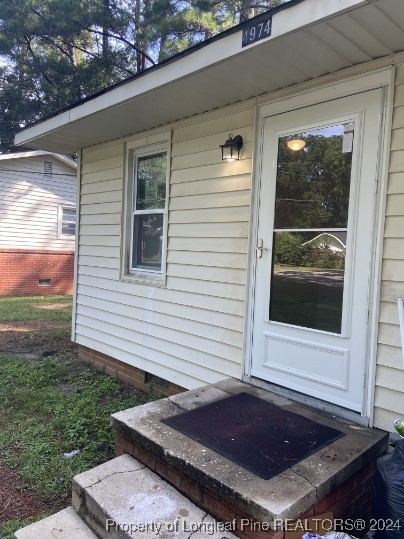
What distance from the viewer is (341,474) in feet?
6.29

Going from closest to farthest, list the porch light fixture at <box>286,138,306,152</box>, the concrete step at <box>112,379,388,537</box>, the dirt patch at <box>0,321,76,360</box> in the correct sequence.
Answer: the concrete step at <box>112,379,388,537</box> → the porch light fixture at <box>286,138,306,152</box> → the dirt patch at <box>0,321,76,360</box>

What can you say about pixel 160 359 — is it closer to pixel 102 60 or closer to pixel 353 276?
Answer: pixel 353 276

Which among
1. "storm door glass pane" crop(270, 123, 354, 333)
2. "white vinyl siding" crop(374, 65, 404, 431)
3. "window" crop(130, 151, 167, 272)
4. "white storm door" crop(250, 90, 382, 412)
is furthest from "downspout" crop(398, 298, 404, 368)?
"window" crop(130, 151, 167, 272)

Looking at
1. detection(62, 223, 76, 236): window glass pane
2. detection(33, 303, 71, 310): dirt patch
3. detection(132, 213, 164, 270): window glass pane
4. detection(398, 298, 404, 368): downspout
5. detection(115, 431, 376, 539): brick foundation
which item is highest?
detection(62, 223, 76, 236): window glass pane

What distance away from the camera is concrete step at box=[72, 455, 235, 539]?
5.83 feet

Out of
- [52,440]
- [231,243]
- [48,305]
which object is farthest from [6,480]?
[48,305]

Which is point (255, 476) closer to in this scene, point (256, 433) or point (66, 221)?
point (256, 433)

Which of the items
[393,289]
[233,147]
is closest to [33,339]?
[233,147]

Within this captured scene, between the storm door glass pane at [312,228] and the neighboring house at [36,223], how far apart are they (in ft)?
34.8

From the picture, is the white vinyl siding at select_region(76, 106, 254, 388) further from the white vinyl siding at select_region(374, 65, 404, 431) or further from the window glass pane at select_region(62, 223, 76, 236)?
the window glass pane at select_region(62, 223, 76, 236)

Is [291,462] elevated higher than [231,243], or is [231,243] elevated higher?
[231,243]

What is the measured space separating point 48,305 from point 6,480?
8252 mm

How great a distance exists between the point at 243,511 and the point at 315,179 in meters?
2.08

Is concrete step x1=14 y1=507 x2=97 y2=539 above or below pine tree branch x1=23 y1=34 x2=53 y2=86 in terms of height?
below
